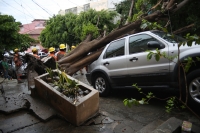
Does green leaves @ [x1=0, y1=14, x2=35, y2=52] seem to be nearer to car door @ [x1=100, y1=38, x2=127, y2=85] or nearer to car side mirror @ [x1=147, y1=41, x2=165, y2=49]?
car door @ [x1=100, y1=38, x2=127, y2=85]

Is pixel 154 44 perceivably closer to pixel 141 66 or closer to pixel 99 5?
pixel 141 66

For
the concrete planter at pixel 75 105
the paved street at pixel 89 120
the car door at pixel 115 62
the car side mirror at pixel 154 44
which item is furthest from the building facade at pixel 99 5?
the concrete planter at pixel 75 105

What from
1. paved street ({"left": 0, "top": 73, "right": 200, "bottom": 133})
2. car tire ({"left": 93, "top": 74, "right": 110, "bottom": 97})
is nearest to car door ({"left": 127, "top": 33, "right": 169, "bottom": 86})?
paved street ({"left": 0, "top": 73, "right": 200, "bottom": 133})

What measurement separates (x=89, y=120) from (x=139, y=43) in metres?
2.41

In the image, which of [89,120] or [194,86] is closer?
[194,86]

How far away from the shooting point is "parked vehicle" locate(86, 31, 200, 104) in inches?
133

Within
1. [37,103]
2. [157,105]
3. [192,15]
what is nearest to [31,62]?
[37,103]

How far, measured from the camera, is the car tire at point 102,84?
5152 mm

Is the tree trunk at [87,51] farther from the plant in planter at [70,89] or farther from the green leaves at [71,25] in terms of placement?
the green leaves at [71,25]

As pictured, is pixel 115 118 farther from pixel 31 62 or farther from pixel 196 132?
pixel 31 62

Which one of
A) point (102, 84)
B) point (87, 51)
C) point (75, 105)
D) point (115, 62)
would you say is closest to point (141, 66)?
point (115, 62)

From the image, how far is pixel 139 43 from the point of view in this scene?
436 cm

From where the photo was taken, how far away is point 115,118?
11.8 feet

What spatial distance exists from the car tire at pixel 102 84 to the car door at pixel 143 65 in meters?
0.90
